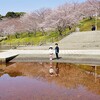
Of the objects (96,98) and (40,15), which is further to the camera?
(40,15)

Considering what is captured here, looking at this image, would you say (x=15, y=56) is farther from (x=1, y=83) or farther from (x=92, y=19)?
(x=92, y=19)

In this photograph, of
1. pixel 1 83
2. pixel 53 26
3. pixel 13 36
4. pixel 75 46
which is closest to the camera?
pixel 1 83

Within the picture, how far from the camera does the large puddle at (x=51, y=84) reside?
11133mm

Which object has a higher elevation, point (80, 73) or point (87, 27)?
point (87, 27)

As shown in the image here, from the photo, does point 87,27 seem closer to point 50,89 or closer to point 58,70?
point 58,70

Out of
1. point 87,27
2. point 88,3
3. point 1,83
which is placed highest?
point 88,3

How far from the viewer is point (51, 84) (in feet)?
45.1

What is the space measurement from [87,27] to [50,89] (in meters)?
49.7

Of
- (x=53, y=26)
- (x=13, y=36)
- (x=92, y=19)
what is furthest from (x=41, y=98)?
(x=13, y=36)

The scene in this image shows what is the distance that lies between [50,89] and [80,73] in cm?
454

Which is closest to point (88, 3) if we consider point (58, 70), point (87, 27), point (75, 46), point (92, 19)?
point (92, 19)

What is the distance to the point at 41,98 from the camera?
35.0ft

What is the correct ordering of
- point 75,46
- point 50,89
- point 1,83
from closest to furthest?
point 50,89 → point 1,83 → point 75,46

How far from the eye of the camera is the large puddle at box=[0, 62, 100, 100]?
11133 millimetres
